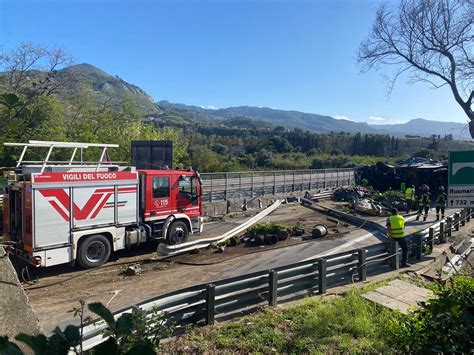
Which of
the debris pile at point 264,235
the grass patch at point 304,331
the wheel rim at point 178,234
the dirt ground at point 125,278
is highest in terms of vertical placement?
the grass patch at point 304,331

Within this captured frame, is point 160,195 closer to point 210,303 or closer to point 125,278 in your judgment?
point 125,278

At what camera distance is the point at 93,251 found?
1142cm

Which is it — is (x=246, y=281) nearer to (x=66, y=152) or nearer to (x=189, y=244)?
(x=189, y=244)

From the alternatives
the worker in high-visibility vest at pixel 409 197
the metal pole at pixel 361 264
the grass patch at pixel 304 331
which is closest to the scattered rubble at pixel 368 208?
the worker in high-visibility vest at pixel 409 197

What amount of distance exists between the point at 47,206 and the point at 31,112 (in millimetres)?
8705

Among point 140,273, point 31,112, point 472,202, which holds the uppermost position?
point 31,112

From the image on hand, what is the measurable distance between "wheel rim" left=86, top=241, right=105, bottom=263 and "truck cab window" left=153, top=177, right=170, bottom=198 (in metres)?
2.45

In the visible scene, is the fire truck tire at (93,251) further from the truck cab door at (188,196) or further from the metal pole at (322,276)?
the metal pole at (322,276)

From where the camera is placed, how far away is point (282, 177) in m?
30.6

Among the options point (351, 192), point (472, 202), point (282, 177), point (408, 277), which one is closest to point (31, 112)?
point (472, 202)

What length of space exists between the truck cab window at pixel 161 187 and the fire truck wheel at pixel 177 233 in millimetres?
1116

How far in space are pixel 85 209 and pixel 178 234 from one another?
376 cm

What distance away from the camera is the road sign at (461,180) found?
549 cm

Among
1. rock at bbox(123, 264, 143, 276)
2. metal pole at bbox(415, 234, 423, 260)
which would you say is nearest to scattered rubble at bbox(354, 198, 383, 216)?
Answer: metal pole at bbox(415, 234, 423, 260)
